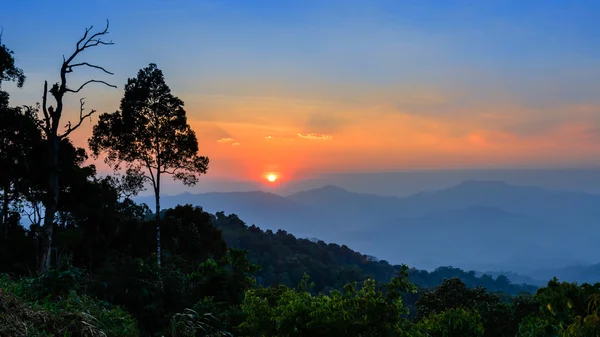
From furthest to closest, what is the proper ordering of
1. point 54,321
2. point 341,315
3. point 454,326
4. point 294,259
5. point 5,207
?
1. point 294,259
2. point 5,207
3. point 454,326
4. point 341,315
5. point 54,321

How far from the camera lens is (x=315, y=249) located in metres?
87.6

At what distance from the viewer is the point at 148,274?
10.2 meters

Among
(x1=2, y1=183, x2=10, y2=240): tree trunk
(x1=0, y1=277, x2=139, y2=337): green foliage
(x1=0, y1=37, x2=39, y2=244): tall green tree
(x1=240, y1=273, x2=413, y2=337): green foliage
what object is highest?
(x1=0, y1=37, x2=39, y2=244): tall green tree

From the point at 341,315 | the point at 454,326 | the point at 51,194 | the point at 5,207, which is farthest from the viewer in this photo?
the point at 5,207

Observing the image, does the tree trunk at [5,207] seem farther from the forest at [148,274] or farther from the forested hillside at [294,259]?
the forested hillside at [294,259]

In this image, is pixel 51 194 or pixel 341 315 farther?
pixel 51 194

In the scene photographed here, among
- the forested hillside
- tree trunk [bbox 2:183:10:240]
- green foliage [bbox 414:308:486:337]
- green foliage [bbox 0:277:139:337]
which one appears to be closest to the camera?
green foliage [bbox 0:277:139:337]

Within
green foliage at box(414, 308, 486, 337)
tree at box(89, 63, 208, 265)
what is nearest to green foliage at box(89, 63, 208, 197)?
tree at box(89, 63, 208, 265)

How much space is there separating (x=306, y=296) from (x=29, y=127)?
1891 cm

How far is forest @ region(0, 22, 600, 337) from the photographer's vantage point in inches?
245

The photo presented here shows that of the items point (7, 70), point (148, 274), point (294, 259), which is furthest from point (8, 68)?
point (294, 259)

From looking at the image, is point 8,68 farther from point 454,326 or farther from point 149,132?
point 454,326

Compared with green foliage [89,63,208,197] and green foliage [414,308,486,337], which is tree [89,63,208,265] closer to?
green foliage [89,63,208,197]

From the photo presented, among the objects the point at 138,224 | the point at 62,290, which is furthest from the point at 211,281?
the point at 138,224
